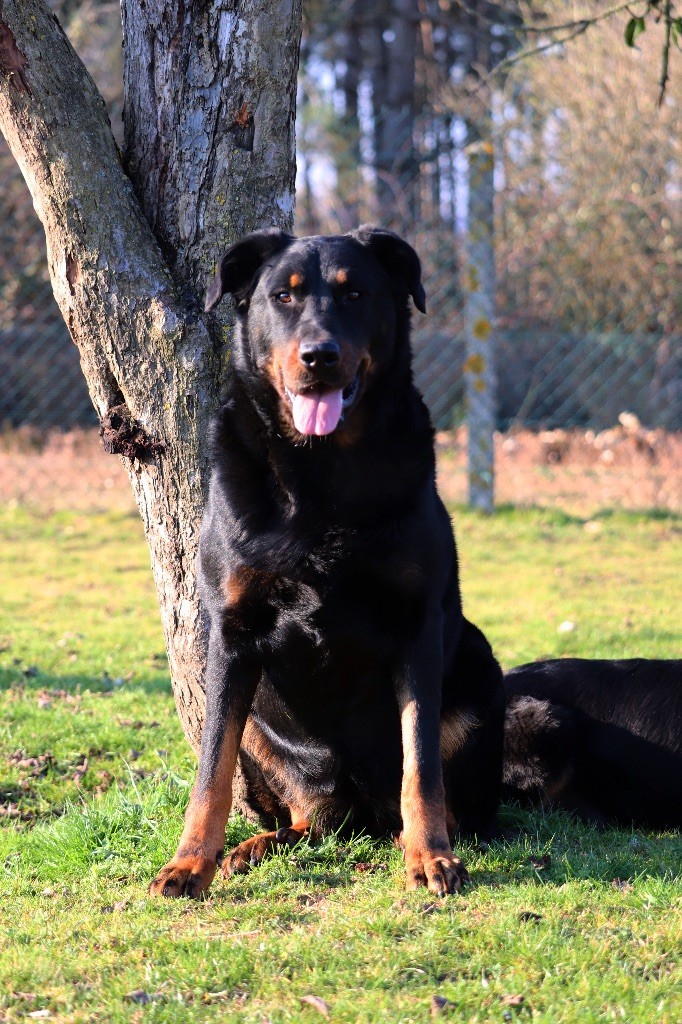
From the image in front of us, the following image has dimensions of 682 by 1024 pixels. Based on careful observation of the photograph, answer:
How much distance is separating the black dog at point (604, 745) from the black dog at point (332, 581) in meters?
0.44

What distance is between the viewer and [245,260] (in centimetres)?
342

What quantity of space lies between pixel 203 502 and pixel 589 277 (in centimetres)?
796

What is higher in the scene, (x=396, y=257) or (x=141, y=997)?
(x=396, y=257)

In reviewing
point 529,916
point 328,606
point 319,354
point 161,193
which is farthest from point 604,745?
point 161,193

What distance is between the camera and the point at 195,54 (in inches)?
141

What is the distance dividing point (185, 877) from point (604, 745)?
172cm

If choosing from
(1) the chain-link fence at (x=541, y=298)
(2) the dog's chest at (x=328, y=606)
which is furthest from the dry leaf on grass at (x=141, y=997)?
A: (1) the chain-link fence at (x=541, y=298)

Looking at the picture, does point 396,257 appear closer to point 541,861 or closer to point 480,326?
point 541,861

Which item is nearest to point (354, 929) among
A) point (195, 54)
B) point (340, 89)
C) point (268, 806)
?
point (268, 806)

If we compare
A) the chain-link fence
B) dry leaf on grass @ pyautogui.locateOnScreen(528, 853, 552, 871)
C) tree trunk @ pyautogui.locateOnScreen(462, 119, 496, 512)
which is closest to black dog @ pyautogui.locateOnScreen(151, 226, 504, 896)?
dry leaf on grass @ pyautogui.locateOnScreen(528, 853, 552, 871)

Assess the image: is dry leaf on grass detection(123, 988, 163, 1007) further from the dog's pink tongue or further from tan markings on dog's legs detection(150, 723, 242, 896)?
the dog's pink tongue

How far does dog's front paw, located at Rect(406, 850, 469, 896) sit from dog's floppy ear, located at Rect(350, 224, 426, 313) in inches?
64.0

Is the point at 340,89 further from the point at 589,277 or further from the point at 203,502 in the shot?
the point at 203,502

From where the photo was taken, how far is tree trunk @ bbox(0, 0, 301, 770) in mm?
3518
